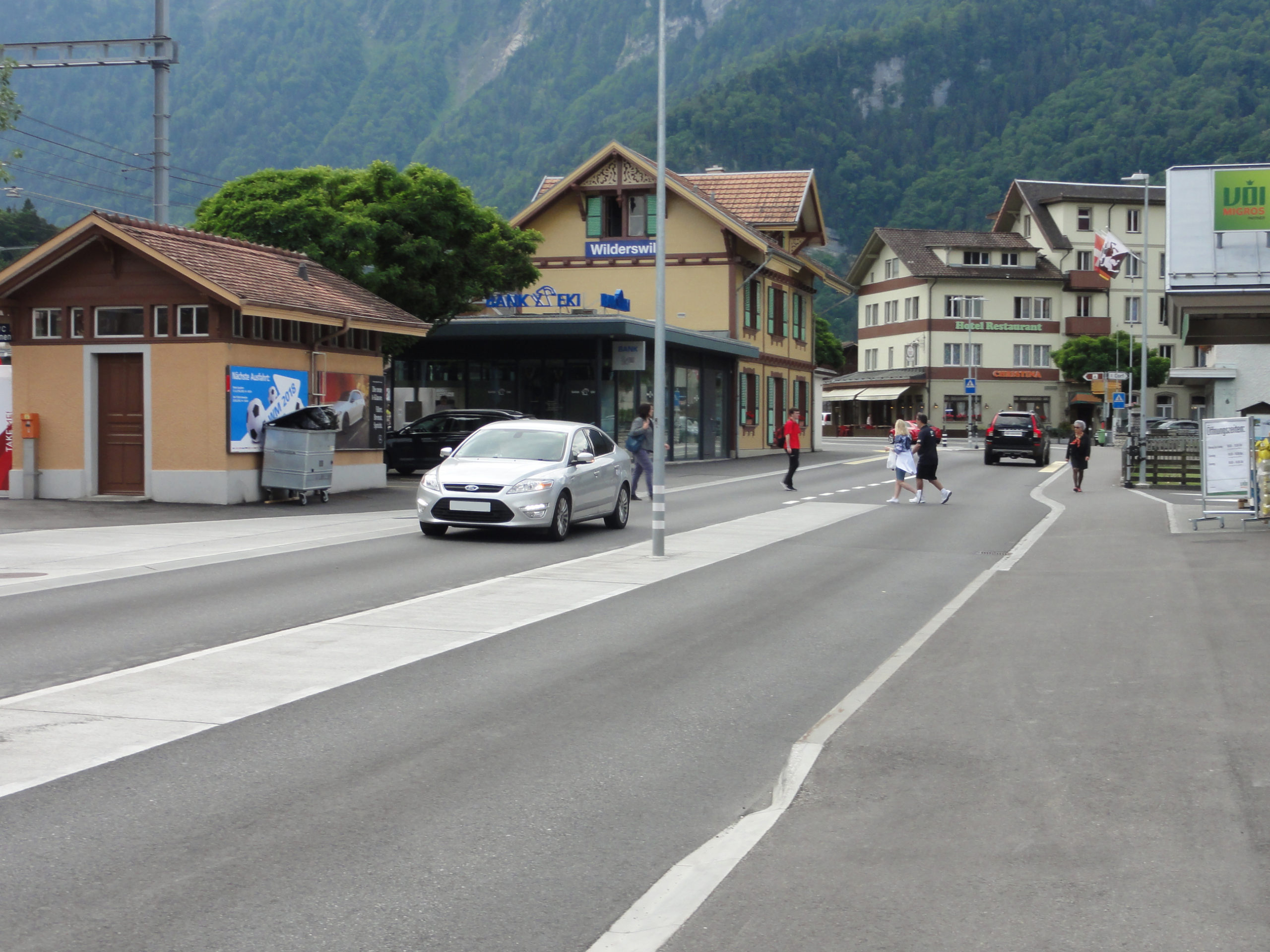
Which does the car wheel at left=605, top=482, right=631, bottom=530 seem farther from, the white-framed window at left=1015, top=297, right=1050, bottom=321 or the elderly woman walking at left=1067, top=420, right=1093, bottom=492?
the white-framed window at left=1015, top=297, right=1050, bottom=321

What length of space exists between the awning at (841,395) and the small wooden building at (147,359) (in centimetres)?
7110

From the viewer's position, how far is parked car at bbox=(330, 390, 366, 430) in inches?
1003

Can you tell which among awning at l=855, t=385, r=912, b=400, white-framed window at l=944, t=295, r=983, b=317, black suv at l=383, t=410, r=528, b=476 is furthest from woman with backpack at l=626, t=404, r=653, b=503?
white-framed window at l=944, t=295, r=983, b=317

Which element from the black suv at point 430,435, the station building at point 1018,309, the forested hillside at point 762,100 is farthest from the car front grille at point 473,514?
the forested hillside at point 762,100

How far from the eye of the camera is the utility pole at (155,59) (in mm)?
23656

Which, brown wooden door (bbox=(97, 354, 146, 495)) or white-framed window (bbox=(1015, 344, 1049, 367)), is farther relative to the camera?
white-framed window (bbox=(1015, 344, 1049, 367))

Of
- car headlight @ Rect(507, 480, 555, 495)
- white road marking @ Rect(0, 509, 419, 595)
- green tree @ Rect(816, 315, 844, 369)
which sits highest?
green tree @ Rect(816, 315, 844, 369)

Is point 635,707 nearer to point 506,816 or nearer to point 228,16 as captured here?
point 506,816

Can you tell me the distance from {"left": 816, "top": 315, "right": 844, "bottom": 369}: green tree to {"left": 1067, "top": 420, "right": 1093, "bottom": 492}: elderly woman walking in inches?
2866

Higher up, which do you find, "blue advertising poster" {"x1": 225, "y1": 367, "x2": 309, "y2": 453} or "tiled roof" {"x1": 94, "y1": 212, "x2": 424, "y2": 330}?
"tiled roof" {"x1": 94, "y1": 212, "x2": 424, "y2": 330}

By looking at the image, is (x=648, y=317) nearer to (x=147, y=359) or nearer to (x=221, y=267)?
(x=221, y=267)

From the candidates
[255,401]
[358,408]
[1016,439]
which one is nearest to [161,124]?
[255,401]

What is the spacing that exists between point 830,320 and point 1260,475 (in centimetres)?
10513

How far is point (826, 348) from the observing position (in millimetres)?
104938
